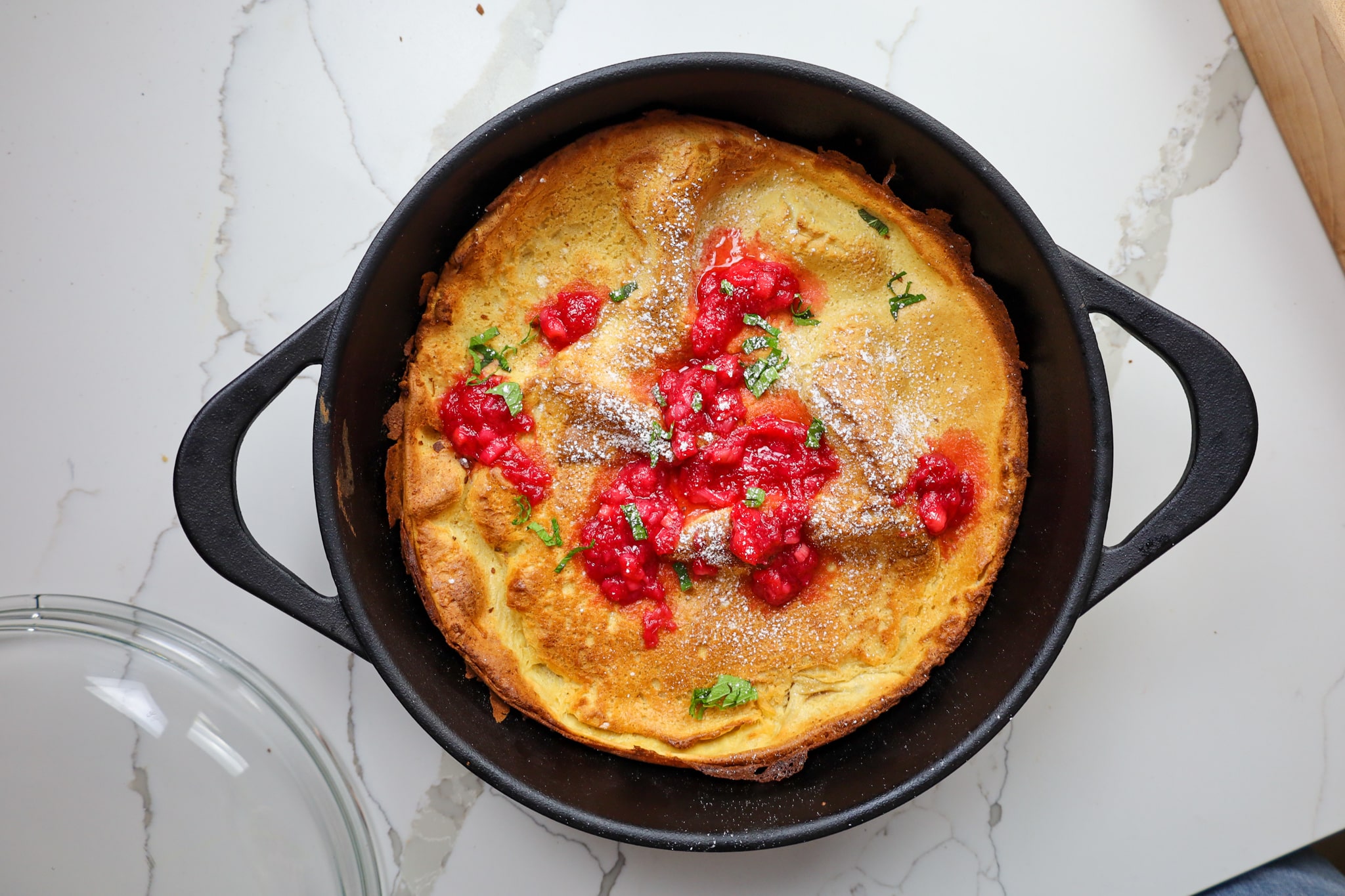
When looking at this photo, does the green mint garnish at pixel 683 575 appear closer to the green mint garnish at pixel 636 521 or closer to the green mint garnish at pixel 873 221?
the green mint garnish at pixel 636 521

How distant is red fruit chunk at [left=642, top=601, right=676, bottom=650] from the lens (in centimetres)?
253

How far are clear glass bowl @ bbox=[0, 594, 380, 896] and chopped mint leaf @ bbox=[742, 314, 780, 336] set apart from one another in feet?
6.24

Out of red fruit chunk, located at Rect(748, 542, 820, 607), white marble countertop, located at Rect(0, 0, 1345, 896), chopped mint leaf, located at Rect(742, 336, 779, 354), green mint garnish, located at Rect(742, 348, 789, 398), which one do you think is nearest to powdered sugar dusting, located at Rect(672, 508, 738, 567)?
red fruit chunk, located at Rect(748, 542, 820, 607)

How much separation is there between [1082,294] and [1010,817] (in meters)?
1.72

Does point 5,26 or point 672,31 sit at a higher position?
point 5,26

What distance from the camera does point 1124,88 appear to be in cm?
284

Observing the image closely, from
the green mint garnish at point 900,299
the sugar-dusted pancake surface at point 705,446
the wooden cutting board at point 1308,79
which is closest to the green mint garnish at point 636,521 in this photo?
the sugar-dusted pancake surface at point 705,446

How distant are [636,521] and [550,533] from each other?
0.26 meters

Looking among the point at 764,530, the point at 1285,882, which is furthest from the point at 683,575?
the point at 1285,882

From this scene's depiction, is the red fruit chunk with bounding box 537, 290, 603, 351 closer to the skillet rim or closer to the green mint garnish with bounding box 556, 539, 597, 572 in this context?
the skillet rim

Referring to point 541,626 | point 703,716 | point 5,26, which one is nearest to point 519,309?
point 541,626

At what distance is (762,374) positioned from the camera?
2.48 meters

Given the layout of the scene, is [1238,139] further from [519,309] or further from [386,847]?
[386,847]

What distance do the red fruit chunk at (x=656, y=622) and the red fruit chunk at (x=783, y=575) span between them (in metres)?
→ 0.26
